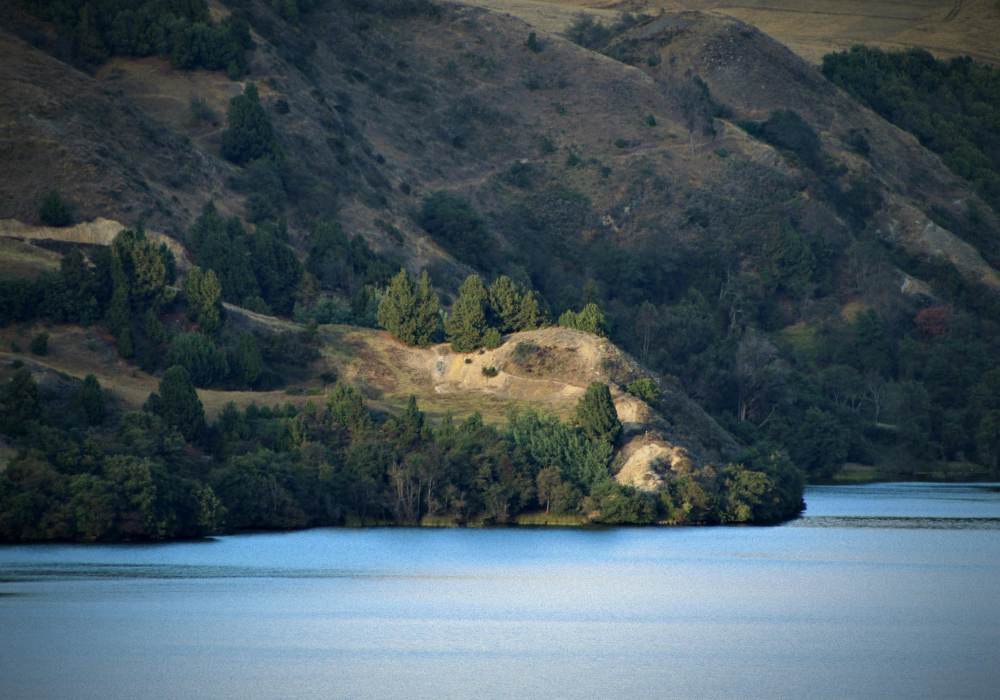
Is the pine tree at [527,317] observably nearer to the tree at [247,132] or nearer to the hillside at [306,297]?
the hillside at [306,297]

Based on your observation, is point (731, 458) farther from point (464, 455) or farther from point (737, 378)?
point (737, 378)

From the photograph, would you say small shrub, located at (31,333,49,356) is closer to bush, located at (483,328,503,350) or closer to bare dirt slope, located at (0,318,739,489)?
bare dirt slope, located at (0,318,739,489)

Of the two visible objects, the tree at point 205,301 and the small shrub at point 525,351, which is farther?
the tree at point 205,301

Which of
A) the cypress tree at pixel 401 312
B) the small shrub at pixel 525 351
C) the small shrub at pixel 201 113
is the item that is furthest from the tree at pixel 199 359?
the small shrub at pixel 201 113

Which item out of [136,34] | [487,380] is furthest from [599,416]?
[136,34]

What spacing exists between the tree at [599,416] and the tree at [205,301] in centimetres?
3087

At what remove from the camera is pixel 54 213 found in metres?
147

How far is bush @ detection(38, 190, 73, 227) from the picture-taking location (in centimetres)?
14688

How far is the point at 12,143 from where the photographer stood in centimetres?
15375

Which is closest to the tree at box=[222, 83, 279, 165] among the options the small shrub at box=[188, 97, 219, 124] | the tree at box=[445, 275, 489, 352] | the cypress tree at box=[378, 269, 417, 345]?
the small shrub at box=[188, 97, 219, 124]

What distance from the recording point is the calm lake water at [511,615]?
61875 millimetres

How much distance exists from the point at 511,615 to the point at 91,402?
41200 mm

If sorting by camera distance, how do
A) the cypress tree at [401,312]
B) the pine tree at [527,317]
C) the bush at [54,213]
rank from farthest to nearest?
the bush at [54,213] → the cypress tree at [401,312] → the pine tree at [527,317]

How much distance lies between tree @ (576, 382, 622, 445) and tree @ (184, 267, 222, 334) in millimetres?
30872
